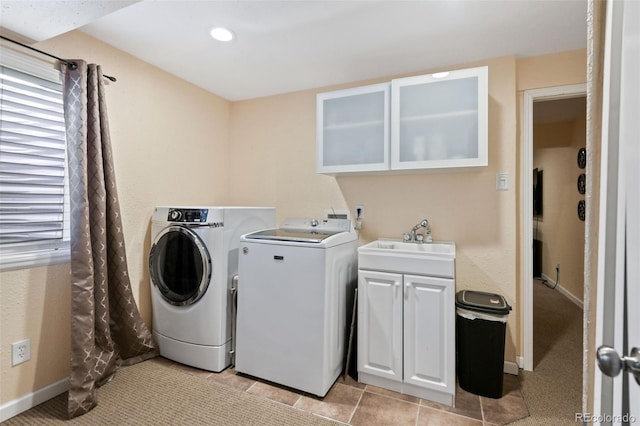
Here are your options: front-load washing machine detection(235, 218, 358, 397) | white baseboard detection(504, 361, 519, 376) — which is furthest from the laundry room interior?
front-load washing machine detection(235, 218, 358, 397)

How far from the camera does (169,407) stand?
174cm

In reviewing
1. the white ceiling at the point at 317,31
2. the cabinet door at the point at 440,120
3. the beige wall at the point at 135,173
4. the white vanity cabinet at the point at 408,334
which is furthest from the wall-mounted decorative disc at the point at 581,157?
the beige wall at the point at 135,173

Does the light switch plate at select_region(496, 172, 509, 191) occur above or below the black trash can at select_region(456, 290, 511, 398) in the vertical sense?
above

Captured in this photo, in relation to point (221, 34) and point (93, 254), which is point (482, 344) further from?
point (221, 34)

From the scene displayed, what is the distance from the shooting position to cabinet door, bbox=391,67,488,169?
1.98 m

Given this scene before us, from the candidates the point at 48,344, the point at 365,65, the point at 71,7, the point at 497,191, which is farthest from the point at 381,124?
the point at 48,344

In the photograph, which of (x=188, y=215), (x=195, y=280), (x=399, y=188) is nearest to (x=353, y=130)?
(x=399, y=188)

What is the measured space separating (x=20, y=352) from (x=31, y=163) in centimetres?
109

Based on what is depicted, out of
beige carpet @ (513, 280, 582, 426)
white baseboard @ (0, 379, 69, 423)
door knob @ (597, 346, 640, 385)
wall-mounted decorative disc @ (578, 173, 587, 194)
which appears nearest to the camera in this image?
door knob @ (597, 346, 640, 385)

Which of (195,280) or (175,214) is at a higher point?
(175,214)

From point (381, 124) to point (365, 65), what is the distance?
54cm

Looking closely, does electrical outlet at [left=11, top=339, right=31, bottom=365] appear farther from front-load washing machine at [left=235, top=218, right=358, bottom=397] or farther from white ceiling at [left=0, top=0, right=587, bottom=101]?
white ceiling at [left=0, top=0, right=587, bottom=101]

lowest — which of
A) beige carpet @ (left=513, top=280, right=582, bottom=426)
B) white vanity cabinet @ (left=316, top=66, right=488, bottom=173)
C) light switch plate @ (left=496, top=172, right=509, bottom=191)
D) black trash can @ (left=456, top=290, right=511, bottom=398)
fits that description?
beige carpet @ (left=513, top=280, right=582, bottom=426)

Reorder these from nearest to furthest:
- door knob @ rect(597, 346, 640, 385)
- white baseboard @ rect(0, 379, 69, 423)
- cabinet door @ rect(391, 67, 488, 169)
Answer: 1. door knob @ rect(597, 346, 640, 385)
2. white baseboard @ rect(0, 379, 69, 423)
3. cabinet door @ rect(391, 67, 488, 169)
